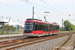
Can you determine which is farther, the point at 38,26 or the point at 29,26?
the point at 38,26

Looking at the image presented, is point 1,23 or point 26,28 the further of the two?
point 1,23

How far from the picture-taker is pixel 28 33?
26672 millimetres

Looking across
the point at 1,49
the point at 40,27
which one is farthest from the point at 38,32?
the point at 1,49

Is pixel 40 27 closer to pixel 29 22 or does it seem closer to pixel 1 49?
pixel 29 22

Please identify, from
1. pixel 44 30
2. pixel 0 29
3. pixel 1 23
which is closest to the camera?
pixel 44 30

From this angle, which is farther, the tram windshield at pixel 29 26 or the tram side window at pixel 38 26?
the tram side window at pixel 38 26

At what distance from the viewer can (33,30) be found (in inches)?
1059

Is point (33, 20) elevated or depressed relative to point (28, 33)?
elevated

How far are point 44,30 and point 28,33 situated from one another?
5877 mm

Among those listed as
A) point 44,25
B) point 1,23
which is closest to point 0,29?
point 1,23

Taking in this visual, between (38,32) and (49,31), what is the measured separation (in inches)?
307

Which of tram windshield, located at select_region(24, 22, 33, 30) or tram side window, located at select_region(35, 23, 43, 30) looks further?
tram side window, located at select_region(35, 23, 43, 30)

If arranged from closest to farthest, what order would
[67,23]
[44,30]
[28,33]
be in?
[28,33] < [44,30] < [67,23]

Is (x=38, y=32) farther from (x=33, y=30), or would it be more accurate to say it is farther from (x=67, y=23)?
(x=67, y=23)
